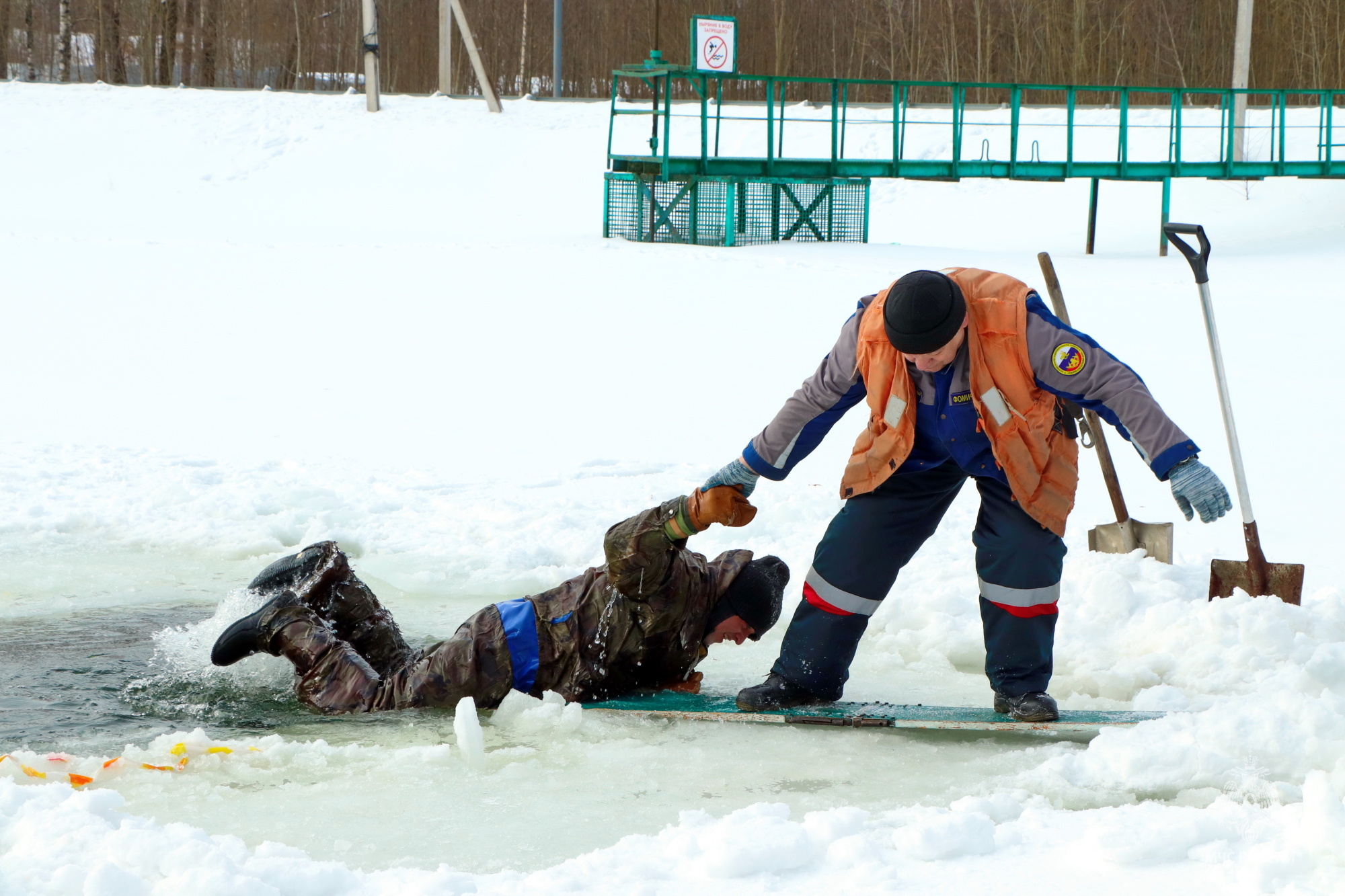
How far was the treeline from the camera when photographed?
1060 inches

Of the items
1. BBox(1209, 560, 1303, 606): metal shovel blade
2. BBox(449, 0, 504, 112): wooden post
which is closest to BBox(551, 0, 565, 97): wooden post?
BBox(449, 0, 504, 112): wooden post

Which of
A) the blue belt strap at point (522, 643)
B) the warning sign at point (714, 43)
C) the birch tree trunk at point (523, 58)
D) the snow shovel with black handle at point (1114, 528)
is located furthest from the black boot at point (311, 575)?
the birch tree trunk at point (523, 58)

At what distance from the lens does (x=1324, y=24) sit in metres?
24.8

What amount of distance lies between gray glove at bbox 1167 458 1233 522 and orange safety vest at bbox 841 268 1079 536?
0.90 ft

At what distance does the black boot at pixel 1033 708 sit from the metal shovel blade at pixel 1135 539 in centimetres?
127

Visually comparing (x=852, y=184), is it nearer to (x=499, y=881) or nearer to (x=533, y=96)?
(x=533, y=96)

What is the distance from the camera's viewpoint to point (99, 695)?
3.87 meters

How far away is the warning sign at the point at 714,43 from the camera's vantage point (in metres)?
17.3

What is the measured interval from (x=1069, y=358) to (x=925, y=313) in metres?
0.39

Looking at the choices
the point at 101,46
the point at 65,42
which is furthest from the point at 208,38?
the point at 65,42

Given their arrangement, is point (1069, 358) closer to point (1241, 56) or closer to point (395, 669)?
point (395, 669)

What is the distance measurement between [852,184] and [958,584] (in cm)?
1307

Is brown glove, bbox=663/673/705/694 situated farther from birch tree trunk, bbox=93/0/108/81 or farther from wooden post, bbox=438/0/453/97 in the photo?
birch tree trunk, bbox=93/0/108/81

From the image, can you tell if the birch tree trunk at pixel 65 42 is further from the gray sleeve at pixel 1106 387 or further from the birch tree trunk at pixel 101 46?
the gray sleeve at pixel 1106 387
